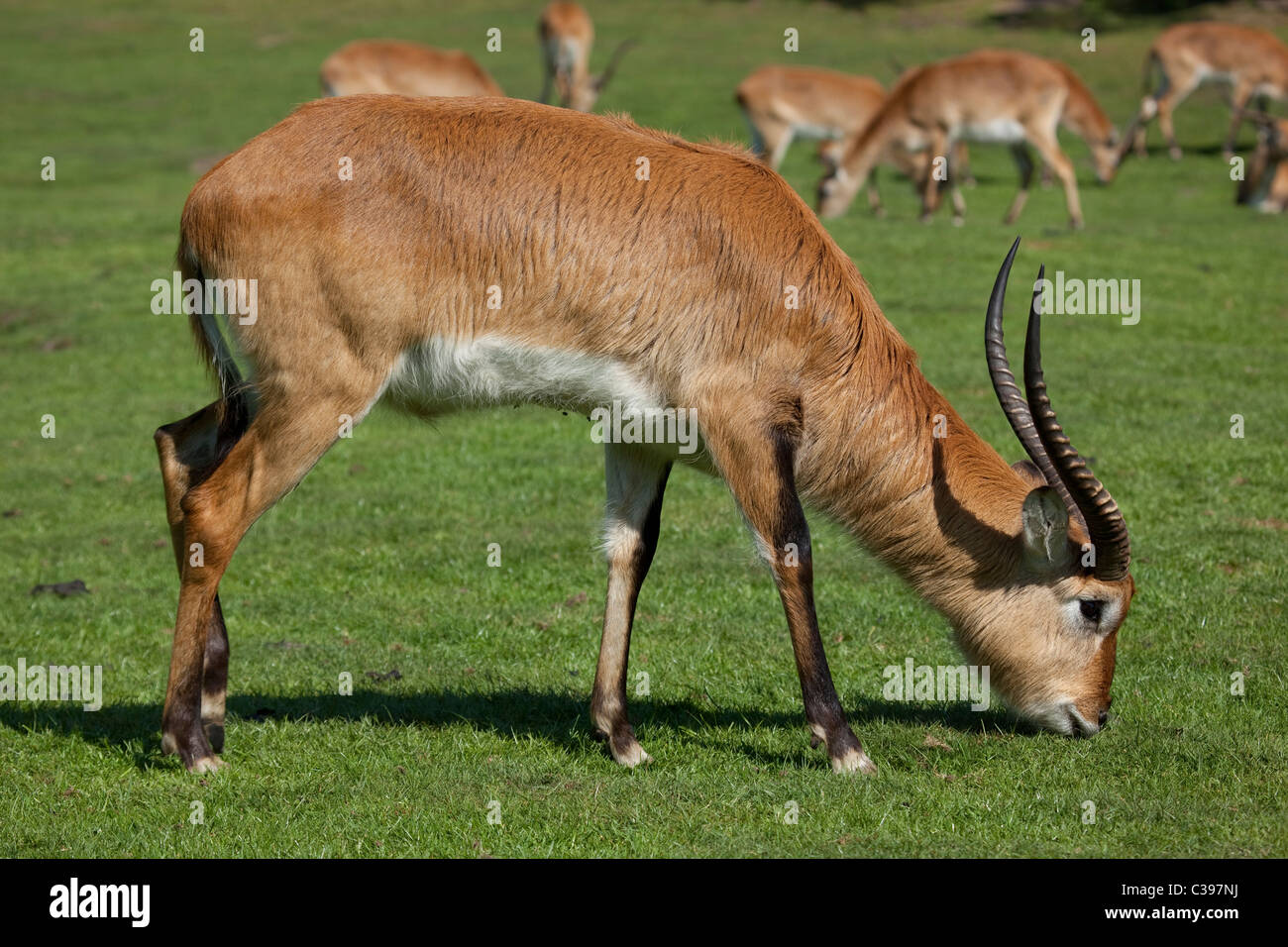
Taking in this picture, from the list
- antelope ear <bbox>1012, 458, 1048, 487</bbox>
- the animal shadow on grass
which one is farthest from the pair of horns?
the animal shadow on grass

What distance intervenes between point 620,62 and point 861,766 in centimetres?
3244

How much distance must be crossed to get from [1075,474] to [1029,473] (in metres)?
0.83

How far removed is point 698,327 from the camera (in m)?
5.39

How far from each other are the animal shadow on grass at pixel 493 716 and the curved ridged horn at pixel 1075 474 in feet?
3.29

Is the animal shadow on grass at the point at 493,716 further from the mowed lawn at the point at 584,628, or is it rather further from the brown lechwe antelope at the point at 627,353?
the brown lechwe antelope at the point at 627,353

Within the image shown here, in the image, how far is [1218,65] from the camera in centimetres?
2750

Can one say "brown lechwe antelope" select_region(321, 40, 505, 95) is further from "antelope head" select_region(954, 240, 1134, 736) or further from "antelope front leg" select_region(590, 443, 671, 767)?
"antelope head" select_region(954, 240, 1134, 736)

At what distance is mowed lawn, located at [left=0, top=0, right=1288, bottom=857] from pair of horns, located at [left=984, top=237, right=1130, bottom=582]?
32.6 inches

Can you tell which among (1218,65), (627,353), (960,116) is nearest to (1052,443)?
(627,353)

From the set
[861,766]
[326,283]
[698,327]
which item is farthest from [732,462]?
[326,283]

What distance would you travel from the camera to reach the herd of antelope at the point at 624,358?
5.36 meters

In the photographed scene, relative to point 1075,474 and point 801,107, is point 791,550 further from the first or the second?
point 801,107

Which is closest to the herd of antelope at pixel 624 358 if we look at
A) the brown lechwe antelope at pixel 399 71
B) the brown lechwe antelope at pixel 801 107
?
the brown lechwe antelope at pixel 801 107
